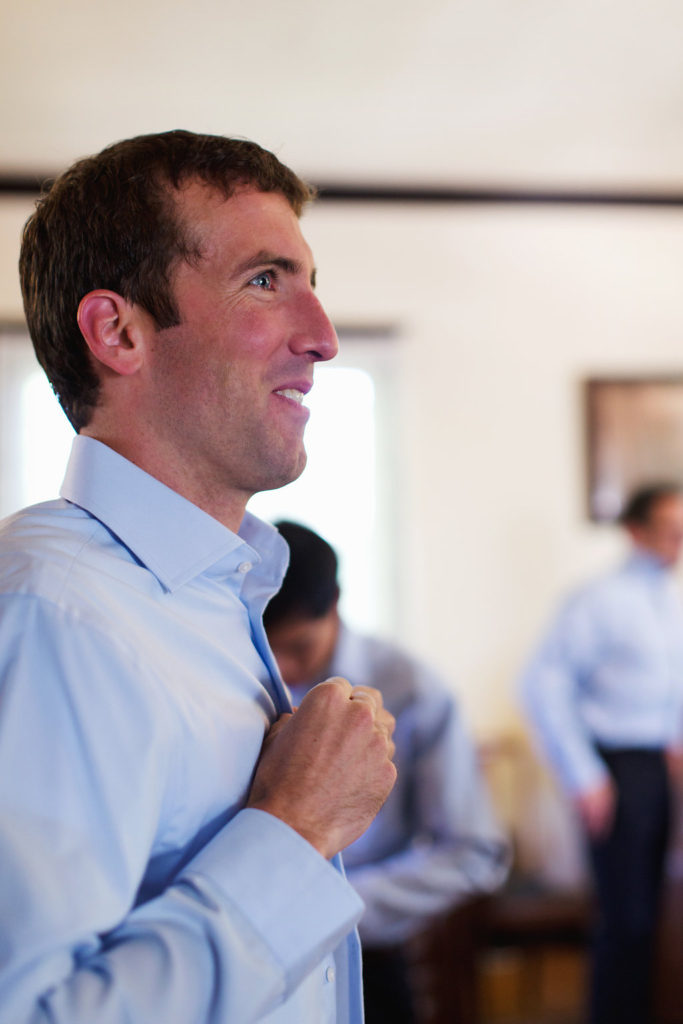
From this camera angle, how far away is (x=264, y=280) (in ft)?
3.17

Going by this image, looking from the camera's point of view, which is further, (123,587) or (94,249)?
(94,249)

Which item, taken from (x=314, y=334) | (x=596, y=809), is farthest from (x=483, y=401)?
(x=314, y=334)

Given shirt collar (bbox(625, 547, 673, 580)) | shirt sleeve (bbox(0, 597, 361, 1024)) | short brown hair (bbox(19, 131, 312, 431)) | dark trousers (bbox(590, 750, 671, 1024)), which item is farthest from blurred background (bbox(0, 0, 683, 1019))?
shirt sleeve (bbox(0, 597, 361, 1024))

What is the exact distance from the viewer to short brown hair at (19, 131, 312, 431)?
92 cm

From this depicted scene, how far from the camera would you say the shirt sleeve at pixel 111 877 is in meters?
0.61

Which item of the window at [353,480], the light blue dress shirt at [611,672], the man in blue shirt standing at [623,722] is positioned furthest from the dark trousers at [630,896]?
the window at [353,480]

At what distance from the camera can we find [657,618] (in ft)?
10.8

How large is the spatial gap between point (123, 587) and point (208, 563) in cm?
11

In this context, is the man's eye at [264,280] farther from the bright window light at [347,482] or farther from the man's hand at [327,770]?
the bright window light at [347,482]

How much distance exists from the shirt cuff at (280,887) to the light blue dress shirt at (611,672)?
253 centimetres

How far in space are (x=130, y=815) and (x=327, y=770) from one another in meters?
0.19

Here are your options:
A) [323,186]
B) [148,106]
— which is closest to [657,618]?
[323,186]

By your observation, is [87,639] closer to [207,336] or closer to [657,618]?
[207,336]

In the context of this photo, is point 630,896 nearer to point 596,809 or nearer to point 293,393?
point 596,809
